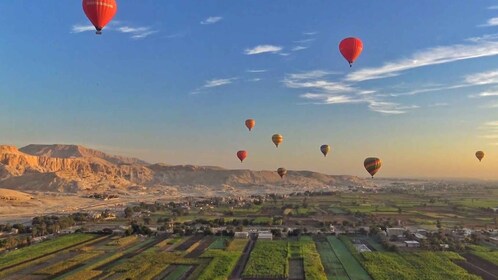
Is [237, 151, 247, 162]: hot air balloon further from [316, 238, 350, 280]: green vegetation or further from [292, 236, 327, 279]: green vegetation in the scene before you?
[316, 238, 350, 280]: green vegetation

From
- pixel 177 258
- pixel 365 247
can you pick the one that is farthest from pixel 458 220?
pixel 177 258

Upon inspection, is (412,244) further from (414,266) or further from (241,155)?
(241,155)

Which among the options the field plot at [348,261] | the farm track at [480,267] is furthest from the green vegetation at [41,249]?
the farm track at [480,267]

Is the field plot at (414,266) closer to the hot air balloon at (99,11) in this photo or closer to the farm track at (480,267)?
the farm track at (480,267)

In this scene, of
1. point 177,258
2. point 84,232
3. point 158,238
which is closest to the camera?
point 177,258

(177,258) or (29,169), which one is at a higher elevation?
(29,169)

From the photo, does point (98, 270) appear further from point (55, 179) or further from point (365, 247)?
point (55, 179)
